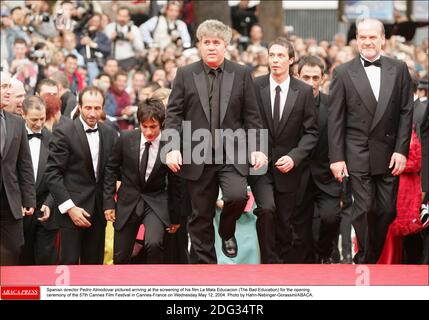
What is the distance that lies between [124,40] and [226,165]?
397 inches

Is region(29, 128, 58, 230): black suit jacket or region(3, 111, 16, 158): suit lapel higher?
region(3, 111, 16, 158): suit lapel

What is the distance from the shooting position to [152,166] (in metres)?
9.75

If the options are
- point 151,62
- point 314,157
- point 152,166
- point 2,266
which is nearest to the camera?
point 2,266

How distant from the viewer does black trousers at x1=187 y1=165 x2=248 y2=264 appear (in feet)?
29.7

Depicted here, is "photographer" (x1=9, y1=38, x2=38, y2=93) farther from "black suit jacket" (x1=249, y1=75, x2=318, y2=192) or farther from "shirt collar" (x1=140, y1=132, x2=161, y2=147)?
"black suit jacket" (x1=249, y1=75, x2=318, y2=192)

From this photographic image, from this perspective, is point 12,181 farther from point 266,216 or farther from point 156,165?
point 266,216

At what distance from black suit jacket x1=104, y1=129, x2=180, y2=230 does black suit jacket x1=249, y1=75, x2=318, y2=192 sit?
3.18 feet

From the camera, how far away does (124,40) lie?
18781 mm

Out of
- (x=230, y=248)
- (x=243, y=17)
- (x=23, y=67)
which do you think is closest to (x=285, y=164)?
(x=230, y=248)

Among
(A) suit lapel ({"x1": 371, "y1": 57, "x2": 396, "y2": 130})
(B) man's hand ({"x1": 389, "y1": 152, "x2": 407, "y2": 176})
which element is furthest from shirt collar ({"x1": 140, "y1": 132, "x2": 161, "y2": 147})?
(B) man's hand ({"x1": 389, "y1": 152, "x2": 407, "y2": 176})

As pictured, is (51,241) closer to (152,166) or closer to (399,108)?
(152,166)
